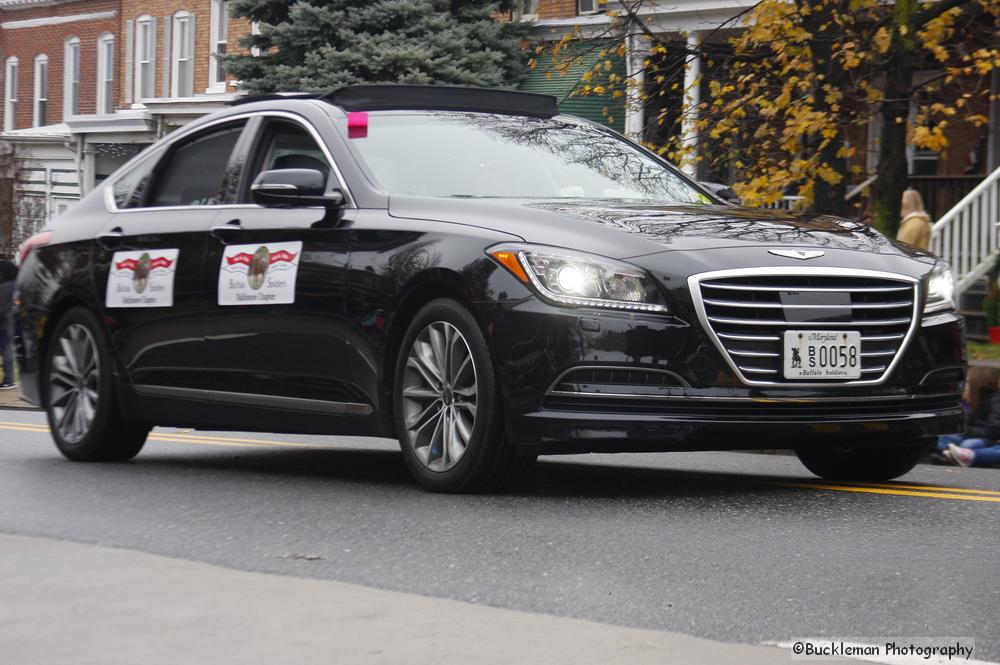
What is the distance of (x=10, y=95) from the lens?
153 ft

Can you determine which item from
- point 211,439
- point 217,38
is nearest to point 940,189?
point 211,439

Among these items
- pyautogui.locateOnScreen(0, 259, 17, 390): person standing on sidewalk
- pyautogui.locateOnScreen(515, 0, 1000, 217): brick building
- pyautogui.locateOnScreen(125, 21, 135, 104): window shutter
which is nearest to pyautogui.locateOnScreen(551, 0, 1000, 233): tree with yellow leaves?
pyautogui.locateOnScreen(515, 0, 1000, 217): brick building

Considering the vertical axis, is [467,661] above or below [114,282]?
below

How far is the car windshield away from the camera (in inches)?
297

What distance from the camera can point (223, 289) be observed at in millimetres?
8031

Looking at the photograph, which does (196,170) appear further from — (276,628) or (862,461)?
(276,628)

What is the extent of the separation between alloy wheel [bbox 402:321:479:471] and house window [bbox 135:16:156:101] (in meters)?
34.4

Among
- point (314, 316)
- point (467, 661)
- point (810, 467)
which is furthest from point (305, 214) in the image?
point (467, 661)

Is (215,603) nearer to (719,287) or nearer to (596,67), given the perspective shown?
(719,287)

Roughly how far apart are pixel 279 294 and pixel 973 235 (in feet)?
44.6

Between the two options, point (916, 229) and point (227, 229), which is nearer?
point (227, 229)

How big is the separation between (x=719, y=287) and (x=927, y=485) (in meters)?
1.75

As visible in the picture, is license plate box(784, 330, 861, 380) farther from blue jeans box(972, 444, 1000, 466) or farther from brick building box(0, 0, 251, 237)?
brick building box(0, 0, 251, 237)

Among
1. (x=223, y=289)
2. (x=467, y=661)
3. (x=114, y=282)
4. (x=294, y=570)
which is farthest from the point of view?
(x=114, y=282)
